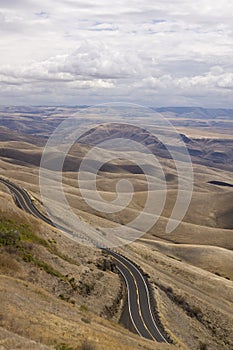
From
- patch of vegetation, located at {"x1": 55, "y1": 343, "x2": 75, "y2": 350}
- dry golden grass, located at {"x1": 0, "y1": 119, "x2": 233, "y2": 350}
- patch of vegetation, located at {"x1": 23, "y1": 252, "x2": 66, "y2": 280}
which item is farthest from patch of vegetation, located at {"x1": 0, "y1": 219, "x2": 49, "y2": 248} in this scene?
patch of vegetation, located at {"x1": 55, "y1": 343, "x2": 75, "y2": 350}

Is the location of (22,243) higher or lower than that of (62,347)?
lower

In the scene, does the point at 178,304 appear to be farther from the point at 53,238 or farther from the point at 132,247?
the point at 132,247

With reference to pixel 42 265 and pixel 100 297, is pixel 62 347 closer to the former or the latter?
pixel 42 265

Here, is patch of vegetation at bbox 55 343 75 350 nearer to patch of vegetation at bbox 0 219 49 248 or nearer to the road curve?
the road curve

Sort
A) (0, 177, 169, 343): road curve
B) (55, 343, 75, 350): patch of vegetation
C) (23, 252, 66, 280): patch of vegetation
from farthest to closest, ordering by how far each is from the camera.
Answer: (23, 252, 66, 280): patch of vegetation, (0, 177, 169, 343): road curve, (55, 343, 75, 350): patch of vegetation

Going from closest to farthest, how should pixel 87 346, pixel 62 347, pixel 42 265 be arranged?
pixel 62 347, pixel 87 346, pixel 42 265

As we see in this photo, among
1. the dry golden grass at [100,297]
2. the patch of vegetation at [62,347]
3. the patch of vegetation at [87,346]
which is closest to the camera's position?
the patch of vegetation at [62,347]

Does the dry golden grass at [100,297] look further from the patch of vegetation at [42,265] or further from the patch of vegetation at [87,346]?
the patch of vegetation at [42,265]

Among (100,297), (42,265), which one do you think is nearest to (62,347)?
(42,265)

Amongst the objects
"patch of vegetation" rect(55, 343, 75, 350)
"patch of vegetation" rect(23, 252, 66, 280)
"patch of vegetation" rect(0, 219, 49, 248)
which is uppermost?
"patch of vegetation" rect(55, 343, 75, 350)

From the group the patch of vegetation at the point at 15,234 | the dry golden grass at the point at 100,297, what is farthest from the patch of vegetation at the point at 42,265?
the patch of vegetation at the point at 15,234

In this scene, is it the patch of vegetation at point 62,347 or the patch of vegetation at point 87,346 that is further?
the patch of vegetation at point 87,346

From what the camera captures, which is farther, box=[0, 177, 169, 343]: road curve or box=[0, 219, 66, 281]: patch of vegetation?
box=[0, 219, 66, 281]: patch of vegetation
